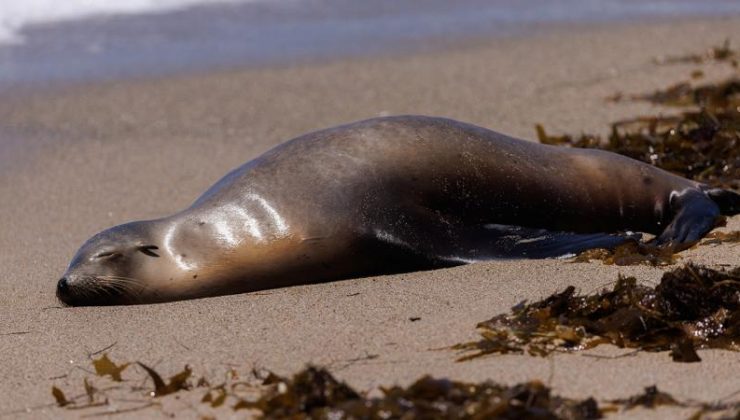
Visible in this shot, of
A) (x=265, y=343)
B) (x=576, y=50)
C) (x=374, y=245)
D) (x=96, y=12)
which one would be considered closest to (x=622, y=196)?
(x=374, y=245)

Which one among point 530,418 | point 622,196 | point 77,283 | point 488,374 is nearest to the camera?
point 530,418

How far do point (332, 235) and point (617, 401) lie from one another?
1.94m

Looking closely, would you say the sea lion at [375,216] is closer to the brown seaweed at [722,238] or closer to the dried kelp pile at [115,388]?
the brown seaweed at [722,238]

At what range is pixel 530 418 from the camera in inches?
123

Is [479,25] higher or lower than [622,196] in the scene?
higher

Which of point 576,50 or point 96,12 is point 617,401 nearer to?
point 576,50

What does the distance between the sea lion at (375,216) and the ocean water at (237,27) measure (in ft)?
18.6

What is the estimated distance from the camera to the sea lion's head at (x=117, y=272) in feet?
16.0

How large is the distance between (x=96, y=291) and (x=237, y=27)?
357 inches

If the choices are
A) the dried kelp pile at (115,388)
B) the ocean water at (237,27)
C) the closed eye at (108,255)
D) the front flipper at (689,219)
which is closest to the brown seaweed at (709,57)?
the ocean water at (237,27)

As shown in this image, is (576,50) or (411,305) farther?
(576,50)

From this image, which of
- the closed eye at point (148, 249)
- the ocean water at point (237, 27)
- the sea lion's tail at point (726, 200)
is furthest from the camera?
the ocean water at point (237, 27)

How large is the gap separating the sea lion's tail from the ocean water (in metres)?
5.91

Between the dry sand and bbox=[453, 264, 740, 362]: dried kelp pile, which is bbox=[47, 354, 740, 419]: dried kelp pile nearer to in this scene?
the dry sand
